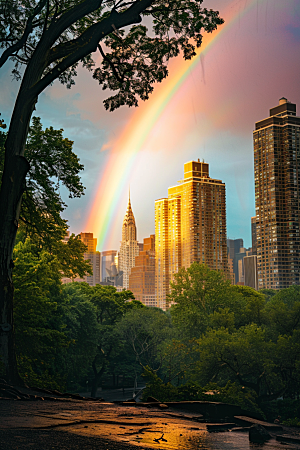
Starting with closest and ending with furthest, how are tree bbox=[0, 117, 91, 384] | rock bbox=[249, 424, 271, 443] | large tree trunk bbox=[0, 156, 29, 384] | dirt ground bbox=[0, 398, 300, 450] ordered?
dirt ground bbox=[0, 398, 300, 450] → rock bbox=[249, 424, 271, 443] → large tree trunk bbox=[0, 156, 29, 384] → tree bbox=[0, 117, 91, 384]

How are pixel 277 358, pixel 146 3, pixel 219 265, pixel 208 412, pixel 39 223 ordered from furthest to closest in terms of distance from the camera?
pixel 219 265, pixel 277 358, pixel 39 223, pixel 146 3, pixel 208 412

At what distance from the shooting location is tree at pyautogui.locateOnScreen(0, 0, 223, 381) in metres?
9.32

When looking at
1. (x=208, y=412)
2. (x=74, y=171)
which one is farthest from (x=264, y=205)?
(x=208, y=412)

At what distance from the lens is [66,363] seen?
27531 mm

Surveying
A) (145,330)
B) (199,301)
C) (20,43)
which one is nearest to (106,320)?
(145,330)

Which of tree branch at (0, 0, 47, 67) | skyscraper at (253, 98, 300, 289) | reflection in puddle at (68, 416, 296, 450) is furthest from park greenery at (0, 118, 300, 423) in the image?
skyscraper at (253, 98, 300, 289)

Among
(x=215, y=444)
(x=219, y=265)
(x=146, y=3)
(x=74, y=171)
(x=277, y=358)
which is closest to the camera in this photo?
(x=215, y=444)

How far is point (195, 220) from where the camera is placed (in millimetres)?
141125

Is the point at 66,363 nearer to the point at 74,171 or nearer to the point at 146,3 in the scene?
the point at 74,171

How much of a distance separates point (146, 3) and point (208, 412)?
8.10 metres

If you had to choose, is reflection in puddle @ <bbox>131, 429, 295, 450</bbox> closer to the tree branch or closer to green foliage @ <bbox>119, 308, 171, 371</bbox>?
the tree branch

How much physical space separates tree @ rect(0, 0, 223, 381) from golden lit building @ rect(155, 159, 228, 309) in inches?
5069

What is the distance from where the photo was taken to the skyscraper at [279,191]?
112125mm

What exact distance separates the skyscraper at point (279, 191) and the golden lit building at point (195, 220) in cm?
2355
